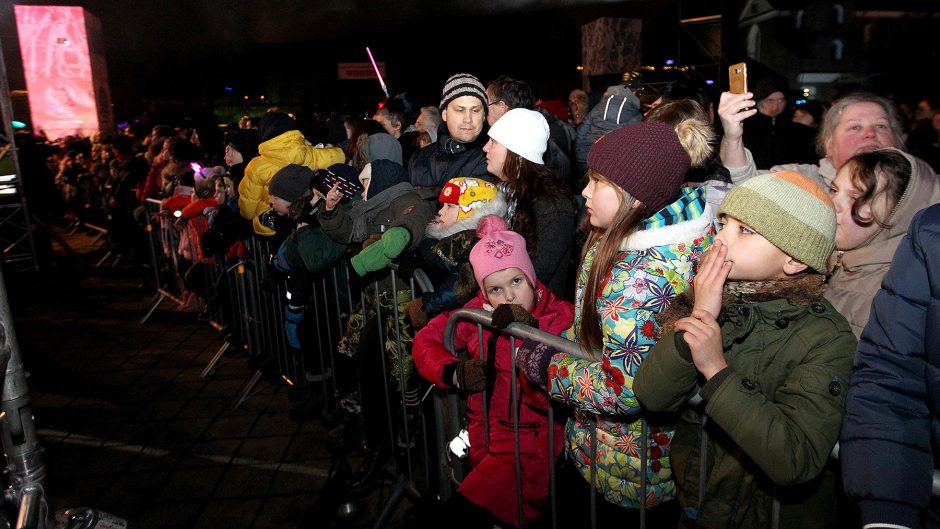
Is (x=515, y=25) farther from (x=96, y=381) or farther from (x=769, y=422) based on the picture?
(x=769, y=422)

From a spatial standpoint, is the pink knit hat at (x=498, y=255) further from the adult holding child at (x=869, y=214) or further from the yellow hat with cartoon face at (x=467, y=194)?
the adult holding child at (x=869, y=214)

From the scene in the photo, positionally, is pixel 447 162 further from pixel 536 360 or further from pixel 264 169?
pixel 536 360

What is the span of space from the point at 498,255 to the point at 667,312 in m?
1.13

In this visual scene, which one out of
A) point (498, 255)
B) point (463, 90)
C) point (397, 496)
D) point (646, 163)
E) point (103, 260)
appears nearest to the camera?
point (646, 163)

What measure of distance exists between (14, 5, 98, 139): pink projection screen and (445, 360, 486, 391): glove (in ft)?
55.3

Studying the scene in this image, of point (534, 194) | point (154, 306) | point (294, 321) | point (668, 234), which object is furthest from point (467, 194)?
point (154, 306)

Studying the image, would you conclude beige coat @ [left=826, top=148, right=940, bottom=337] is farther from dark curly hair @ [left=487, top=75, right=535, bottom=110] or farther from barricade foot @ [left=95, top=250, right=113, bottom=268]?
barricade foot @ [left=95, top=250, right=113, bottom=268]

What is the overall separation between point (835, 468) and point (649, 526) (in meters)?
0.76

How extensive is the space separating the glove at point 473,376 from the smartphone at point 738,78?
1.86 m

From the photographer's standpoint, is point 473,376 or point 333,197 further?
point 333,197

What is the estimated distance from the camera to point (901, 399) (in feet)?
5.49

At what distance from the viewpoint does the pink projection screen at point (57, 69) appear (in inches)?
575

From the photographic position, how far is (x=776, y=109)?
252 inches

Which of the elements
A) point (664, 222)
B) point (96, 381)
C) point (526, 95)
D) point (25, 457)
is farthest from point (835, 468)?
point (96, 381)
